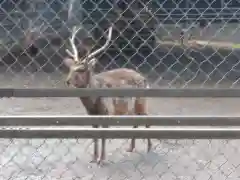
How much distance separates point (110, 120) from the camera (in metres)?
1.84

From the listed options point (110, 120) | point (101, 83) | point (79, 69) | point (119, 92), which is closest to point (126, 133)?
point (110, 120)

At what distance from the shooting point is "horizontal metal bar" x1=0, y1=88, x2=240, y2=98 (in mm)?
2199

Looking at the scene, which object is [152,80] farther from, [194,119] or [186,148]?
[194,119]

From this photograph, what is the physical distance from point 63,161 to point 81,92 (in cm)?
216

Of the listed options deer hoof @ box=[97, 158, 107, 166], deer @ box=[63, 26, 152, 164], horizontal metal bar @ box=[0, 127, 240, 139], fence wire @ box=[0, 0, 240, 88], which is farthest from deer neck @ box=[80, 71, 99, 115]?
horizontal metal bar @ box=[0, 127, 240, 139]

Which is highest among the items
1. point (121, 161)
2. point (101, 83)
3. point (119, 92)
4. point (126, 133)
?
point (126, 133)

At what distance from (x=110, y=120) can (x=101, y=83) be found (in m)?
3.10

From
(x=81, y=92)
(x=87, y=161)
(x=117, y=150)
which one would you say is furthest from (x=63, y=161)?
(x=81, y=92)

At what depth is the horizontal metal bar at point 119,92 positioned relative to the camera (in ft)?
7.22

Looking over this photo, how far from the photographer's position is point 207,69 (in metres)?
9.53

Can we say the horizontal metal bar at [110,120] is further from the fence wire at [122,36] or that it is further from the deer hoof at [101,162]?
the fence wire at [122,36]

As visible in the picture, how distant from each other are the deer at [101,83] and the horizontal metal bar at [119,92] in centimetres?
220

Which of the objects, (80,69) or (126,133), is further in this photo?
(80,69)

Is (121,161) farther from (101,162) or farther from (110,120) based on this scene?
(110,120)
